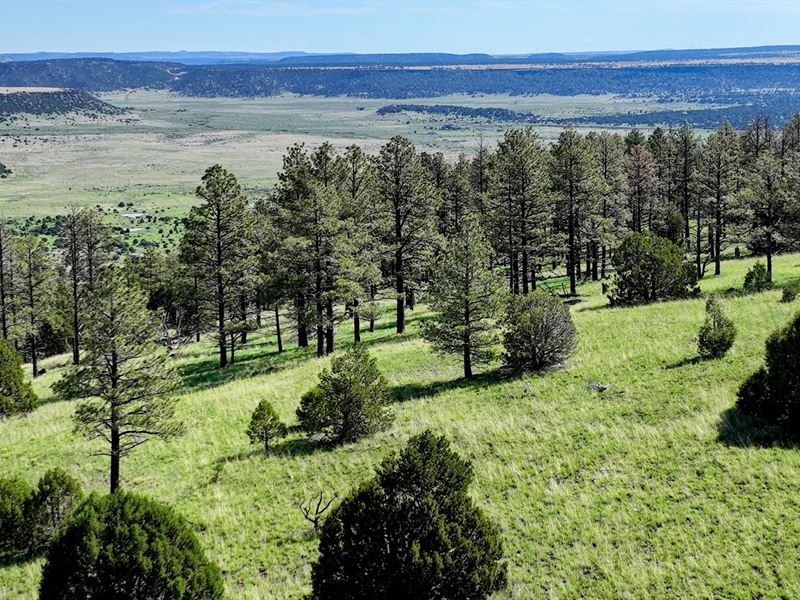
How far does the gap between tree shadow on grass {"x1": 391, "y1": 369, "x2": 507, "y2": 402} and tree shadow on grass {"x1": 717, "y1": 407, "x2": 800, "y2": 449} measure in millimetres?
9234

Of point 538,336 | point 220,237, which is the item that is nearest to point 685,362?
point 538,336

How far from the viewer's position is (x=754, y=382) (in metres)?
17.0

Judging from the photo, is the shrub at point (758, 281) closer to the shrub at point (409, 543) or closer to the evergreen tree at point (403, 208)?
the evergreen tree at point (403, 208)

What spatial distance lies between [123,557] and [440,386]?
A: 53.4 ft

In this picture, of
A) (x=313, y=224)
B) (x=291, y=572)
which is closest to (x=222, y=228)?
(x=313, y=224)

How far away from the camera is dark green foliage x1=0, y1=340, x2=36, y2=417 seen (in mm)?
29469

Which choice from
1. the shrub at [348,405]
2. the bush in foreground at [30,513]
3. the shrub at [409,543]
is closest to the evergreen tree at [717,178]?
the shrub at [348,405]

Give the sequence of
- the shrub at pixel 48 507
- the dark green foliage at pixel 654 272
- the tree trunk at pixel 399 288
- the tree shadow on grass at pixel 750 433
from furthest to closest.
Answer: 1. the tree trunk at pixel 399 288
2. the dark green foliage at pixel 654 272
3. the shrub at pixel 48 507
4. the tree shadow on grass at pixel 750 433

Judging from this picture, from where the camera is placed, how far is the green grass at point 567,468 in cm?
1203

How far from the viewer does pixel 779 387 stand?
16.3 meters

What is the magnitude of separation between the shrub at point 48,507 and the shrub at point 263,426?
5.44 metres

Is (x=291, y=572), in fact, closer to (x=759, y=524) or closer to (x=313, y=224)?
(x=759, y=524)

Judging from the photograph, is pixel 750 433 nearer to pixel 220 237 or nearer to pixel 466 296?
pixel 466 296

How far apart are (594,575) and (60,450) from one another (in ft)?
65.3
